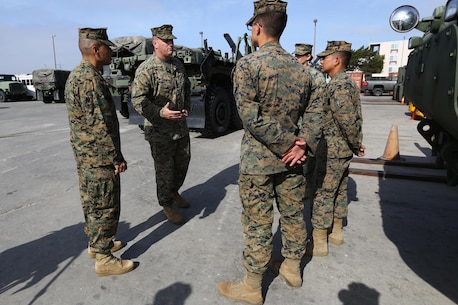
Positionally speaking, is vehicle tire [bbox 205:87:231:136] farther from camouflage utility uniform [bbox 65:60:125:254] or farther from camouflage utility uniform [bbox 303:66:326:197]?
camouflage utility uniform [bbox 303:66:326:197]

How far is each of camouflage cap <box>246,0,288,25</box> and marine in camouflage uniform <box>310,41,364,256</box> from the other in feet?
3.20

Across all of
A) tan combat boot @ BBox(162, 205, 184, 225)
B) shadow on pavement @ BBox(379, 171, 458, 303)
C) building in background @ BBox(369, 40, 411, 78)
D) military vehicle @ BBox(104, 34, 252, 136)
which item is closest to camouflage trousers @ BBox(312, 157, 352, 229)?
shadow on pavement @ BBox(379, 171, 458, 303)

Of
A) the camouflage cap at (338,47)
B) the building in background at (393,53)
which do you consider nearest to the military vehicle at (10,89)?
the camouflage cap at (338,47)

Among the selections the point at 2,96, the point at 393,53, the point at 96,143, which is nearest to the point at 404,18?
the point at 96,143

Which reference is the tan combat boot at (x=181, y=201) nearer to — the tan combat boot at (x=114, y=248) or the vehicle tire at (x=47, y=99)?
the tan combat boot at (x=114, y=248)

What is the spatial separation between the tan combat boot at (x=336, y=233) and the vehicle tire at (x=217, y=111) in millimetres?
5039

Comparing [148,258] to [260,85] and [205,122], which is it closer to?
[260,85]

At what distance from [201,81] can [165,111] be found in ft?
14.1

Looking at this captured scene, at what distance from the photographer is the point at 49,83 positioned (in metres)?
19.7

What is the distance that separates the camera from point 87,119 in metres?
2.22

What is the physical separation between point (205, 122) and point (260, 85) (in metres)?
5.63

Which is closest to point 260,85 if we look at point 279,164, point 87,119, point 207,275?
point 279,164

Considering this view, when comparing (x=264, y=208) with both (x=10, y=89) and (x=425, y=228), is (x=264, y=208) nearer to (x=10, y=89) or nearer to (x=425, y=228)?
(x=425, y=228)

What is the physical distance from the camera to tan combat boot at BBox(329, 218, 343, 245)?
9.28 feet
